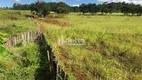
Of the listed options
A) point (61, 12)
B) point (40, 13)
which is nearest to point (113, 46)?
point (40, 13)

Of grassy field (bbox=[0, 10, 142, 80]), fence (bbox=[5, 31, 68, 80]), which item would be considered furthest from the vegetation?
fence (bbox=[5, 31, 68, 80])

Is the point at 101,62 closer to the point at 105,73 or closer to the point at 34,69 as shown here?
the point at 105,73

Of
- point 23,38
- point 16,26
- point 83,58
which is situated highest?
point 23,38

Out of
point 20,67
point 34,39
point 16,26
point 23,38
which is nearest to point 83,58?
Result: point 23,38

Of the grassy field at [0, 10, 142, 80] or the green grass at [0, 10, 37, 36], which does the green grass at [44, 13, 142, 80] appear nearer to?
the grassy field at [0, 10, 142, 80]

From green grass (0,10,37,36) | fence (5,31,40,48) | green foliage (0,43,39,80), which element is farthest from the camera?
green grass (0,10,37,36)

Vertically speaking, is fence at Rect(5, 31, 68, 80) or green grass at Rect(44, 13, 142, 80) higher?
fence at Rect(5, 31, 68, 80)

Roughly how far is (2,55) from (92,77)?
1004 cm

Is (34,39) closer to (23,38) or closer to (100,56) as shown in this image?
(23,38)

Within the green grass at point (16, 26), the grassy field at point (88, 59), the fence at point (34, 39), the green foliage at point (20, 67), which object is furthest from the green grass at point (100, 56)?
the green grass at point (16, 26)

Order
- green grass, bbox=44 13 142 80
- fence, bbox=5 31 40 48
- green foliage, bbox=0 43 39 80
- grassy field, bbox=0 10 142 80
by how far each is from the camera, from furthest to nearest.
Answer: fence, bbox=5 31 40 48 < green grass, bbox=44 13 142 80 < grassy field, bbox=0 10 142 80 < green foliage, bbox=0 43 39 80

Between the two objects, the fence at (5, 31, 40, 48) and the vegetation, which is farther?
the fence at (5, 31, 40, 48)

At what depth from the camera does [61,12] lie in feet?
258

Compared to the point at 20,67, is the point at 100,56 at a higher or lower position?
lower
